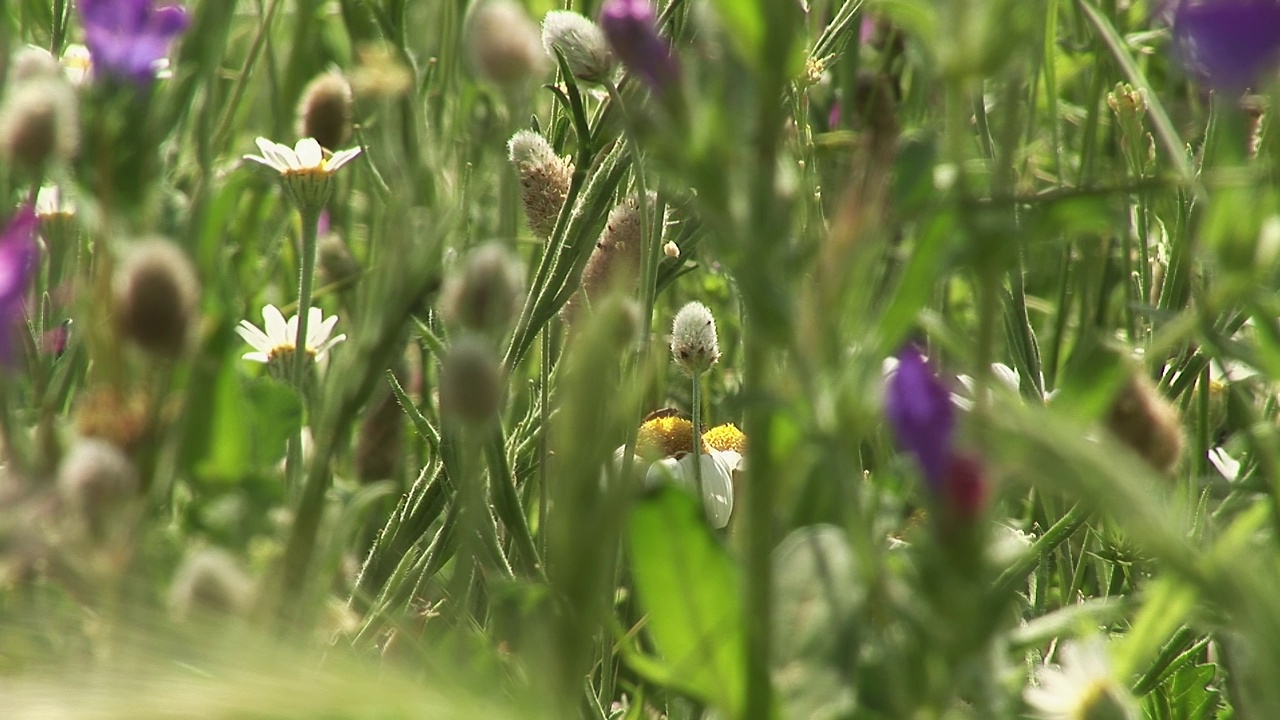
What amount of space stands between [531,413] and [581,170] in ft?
0.44

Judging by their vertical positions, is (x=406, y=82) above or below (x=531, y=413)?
above

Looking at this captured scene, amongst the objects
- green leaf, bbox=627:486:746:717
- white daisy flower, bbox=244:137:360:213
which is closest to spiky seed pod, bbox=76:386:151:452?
green leaf, bbox=627:486:746:717

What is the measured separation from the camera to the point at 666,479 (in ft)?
1.31

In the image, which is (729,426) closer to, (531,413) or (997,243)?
(531,413)

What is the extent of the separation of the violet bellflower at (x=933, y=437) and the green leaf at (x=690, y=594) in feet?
0.21

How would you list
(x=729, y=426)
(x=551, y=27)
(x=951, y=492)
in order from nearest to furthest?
(x=951, y=492)
(x=551, y=27)
(x=729, y=426)

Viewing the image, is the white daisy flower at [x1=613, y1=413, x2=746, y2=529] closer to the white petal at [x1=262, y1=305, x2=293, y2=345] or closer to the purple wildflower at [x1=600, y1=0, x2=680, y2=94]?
the white petal at [x1=262, y1=305, x2=293, y2=345]

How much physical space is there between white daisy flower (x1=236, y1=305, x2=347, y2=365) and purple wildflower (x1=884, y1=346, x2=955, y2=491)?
0.56 metres

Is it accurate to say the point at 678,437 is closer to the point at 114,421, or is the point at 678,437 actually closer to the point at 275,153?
the point at 275,153

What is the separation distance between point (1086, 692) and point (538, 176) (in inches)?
17.1

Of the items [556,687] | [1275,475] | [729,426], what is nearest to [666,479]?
[556,687]

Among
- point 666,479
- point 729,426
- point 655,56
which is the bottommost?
point 729,426

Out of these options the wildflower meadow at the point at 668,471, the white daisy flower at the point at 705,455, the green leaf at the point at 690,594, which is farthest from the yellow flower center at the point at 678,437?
the green leaf at the point at 690,594

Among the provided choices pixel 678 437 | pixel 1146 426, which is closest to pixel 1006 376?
pixel 678 437
